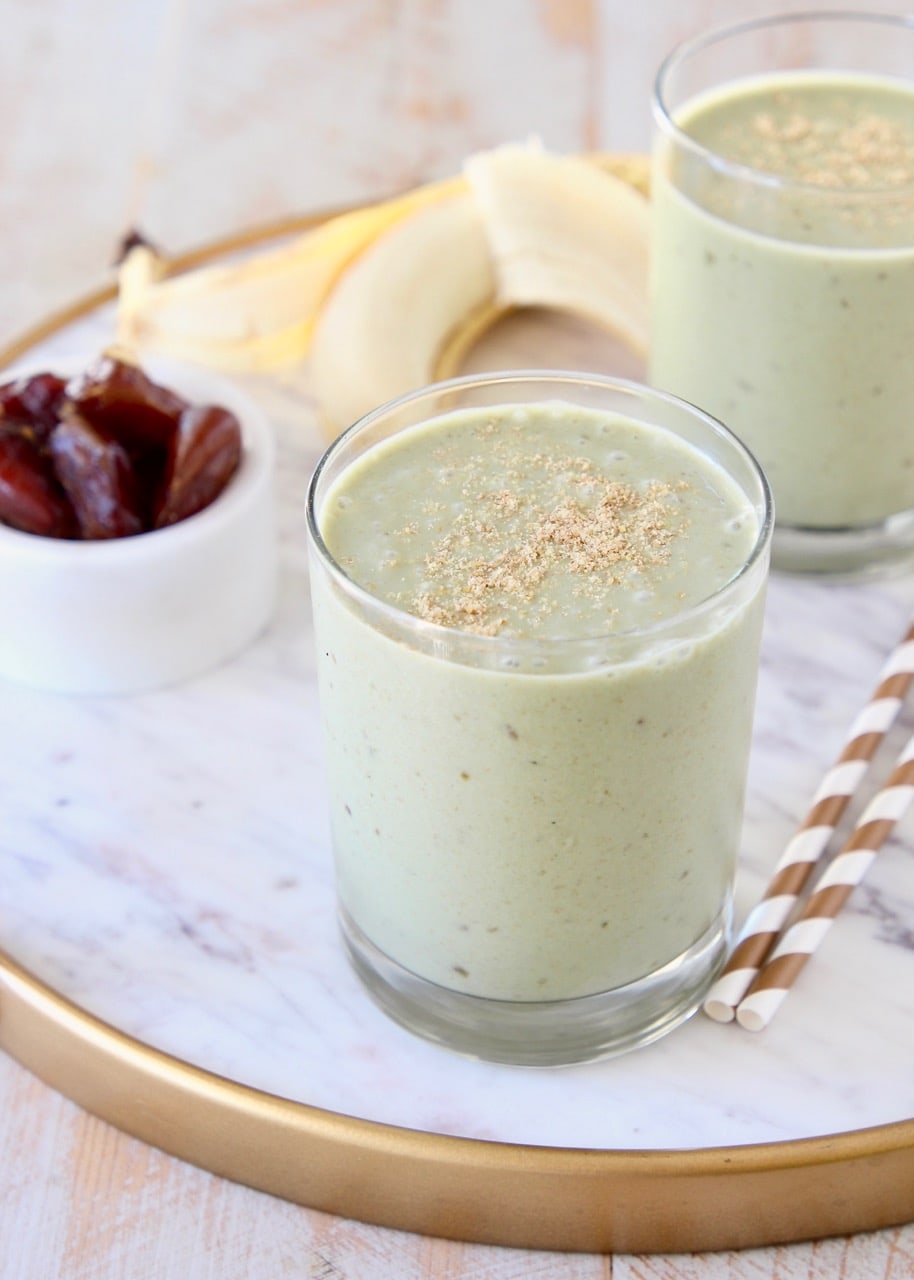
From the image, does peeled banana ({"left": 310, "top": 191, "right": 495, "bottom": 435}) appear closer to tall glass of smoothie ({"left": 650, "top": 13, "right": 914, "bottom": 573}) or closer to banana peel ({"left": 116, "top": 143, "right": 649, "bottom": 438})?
banana peel ({"left": 116, "top": 143, "right": 649, "bottom": 438})

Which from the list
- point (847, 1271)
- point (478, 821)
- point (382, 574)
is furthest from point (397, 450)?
point (847, 1271)

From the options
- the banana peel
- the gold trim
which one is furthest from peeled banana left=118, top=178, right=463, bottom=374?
the gold trim

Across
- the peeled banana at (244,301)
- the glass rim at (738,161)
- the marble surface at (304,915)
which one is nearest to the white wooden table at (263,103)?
the peeled banana at (244,301)

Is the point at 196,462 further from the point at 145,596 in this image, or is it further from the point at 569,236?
the point at 569,236

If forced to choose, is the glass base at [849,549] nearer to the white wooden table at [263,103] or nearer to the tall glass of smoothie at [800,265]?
the tall glass of smoothie at [800,265]

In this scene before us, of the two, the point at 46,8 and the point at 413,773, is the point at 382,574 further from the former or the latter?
the point at 46,8
